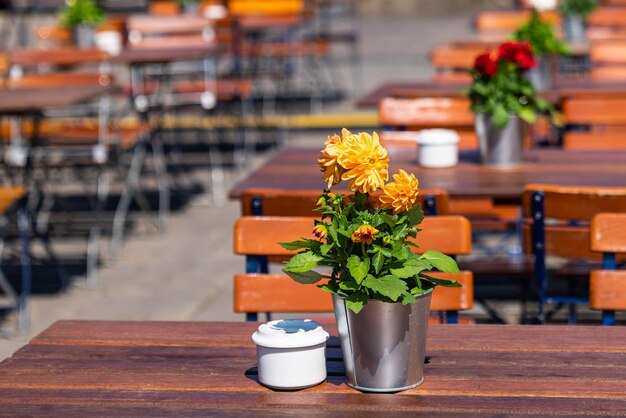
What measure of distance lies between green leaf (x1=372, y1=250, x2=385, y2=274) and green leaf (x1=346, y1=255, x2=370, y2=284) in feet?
0.04

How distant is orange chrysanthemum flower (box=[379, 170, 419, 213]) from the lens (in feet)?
7.20

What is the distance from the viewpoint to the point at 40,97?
6035mm

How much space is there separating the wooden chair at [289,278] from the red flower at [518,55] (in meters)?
1.30

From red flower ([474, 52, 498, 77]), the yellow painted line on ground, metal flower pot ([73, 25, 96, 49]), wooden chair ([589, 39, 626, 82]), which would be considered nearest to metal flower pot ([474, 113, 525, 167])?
red flower ([474, 52, 498, 77])

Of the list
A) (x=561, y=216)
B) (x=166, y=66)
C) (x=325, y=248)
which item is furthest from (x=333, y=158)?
(x=166, y=66)

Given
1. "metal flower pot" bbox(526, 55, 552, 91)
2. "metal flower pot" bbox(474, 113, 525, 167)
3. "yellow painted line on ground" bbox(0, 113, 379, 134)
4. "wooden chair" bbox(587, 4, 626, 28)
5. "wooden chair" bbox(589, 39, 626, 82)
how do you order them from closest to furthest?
"metal flower pot" bbox(474, 113, 525, 167) → "metal flower pot" bbox(526, 55, 552, 91) → "wooden chair" bbox(589, 39, 626, 82) → "wooden chair" bbox(587, 4, 626, 28) → "yellow painted line on ground" bbox(0, 113, 379, 134)

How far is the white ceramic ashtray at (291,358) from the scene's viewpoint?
7.50 feet

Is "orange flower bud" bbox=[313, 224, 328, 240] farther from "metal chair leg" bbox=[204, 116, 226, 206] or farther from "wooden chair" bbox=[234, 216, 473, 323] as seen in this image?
"metal chair leg" bbox=[204, 116, 226, 206]

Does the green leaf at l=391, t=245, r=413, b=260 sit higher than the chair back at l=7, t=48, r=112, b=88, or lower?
lower

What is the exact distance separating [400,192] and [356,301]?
202 millimetres

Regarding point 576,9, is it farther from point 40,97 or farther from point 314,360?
point 314,360

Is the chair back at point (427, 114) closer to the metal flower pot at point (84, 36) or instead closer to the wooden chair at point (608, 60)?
the wooden chair at point (608, 60)

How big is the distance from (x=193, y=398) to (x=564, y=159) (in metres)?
2.74

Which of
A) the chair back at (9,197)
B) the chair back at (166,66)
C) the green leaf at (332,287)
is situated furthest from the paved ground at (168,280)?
the green leaf at (332,287)
